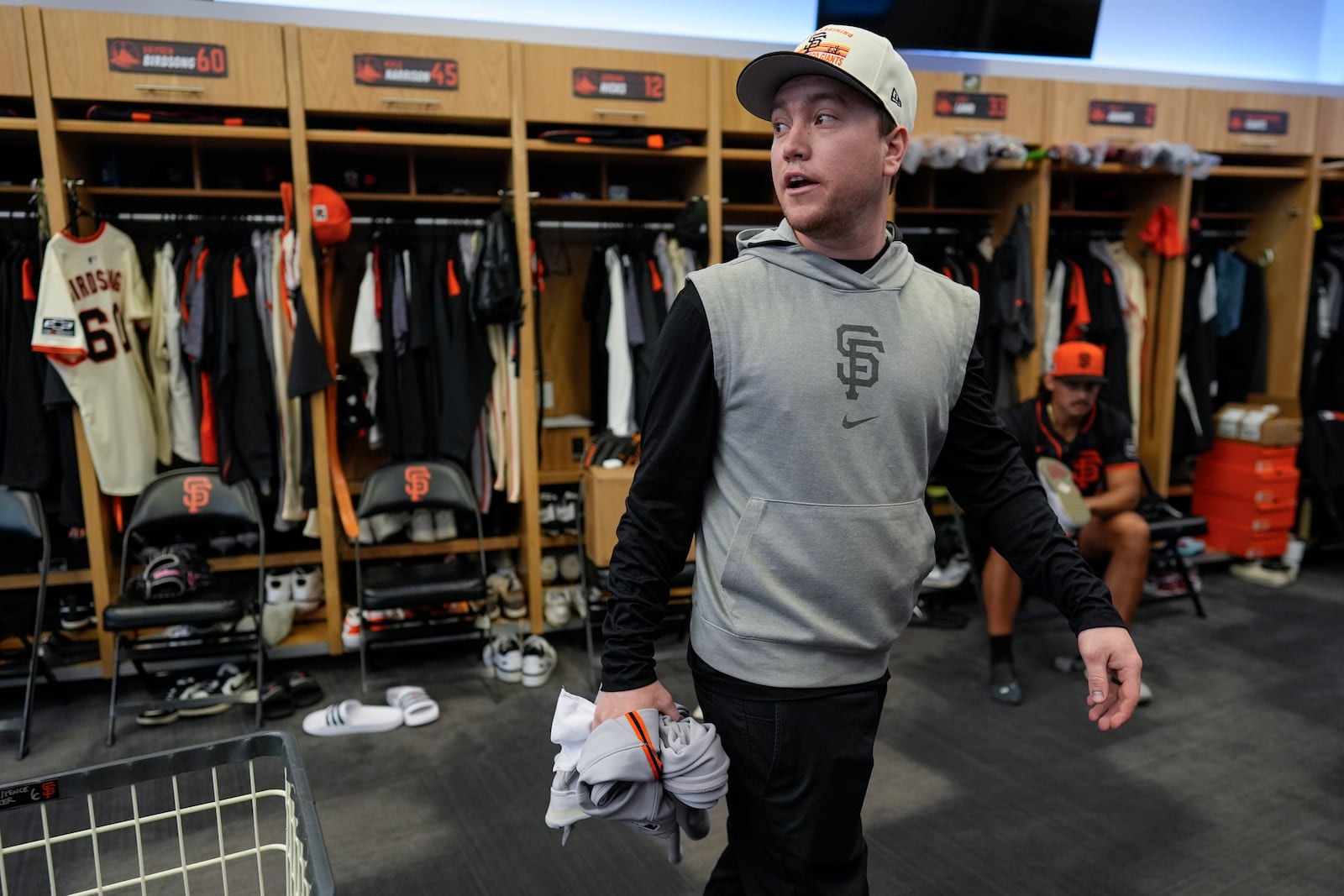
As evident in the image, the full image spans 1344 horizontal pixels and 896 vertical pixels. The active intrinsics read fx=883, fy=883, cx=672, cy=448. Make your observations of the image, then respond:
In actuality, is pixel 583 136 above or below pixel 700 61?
below

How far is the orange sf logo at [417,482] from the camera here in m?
3.37

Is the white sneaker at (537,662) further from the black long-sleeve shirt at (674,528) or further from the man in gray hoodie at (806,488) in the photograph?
the black long-sleeve shirt at (674,528)

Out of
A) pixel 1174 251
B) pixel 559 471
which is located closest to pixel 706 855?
pixel 559 471

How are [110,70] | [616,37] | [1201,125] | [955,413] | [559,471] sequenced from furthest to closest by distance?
[1201,125] < [616,37] < [559,471] < [110,70] < [955,413]

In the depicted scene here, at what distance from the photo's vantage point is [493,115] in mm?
3332

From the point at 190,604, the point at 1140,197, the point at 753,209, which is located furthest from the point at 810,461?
the point at 1140,197

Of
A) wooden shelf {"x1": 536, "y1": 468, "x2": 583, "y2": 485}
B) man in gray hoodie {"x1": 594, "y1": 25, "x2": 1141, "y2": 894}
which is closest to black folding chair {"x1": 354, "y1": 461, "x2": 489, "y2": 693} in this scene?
wooden shelf {"x1": 536, "y1": 468, "x2": 583, "y2": 485}

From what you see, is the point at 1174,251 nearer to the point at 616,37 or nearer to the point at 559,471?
the point at 616,37

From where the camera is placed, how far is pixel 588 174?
13.3 feet

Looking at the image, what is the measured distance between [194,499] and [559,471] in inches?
54.4

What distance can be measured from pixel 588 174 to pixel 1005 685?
9.12 ft

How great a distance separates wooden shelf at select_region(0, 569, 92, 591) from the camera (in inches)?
128

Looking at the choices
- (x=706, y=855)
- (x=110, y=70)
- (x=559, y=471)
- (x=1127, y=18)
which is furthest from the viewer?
(x=1127, y=18)

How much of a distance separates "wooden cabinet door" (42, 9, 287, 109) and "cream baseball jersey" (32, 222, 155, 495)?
0.49 meters
